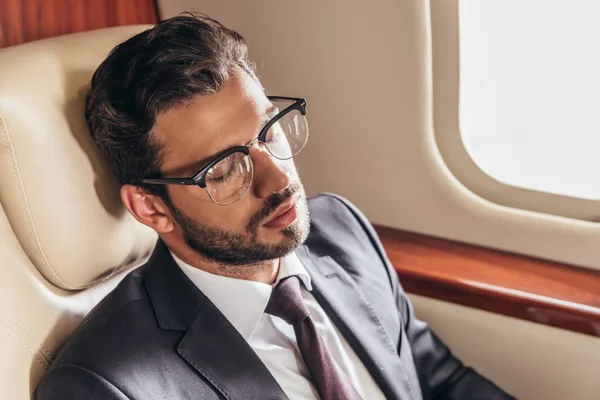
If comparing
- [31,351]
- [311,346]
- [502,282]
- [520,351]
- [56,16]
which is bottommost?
[520,351]

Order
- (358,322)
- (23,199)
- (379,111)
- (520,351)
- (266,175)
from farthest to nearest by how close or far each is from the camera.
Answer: (379,111)
(520,351)
(358,322)
(266,175)
(23,199)

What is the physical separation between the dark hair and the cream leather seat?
45 millimetres

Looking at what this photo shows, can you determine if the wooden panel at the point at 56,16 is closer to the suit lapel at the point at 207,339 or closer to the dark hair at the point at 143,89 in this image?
the dark hair at the point at 143,89

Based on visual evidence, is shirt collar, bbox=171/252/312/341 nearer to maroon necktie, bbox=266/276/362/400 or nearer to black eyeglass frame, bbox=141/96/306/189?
maroon necktie, bbox=266/276/362/400

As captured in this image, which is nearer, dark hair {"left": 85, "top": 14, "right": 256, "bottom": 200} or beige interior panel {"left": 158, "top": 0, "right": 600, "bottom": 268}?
dark hair {"left": 85, "top": 14, "right": 256, "bottom": 200}

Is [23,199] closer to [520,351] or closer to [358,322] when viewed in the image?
[358,322]

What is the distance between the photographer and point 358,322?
1.20m

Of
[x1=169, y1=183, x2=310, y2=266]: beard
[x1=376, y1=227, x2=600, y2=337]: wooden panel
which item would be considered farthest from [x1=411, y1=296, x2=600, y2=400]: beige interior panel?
[x1=169, y1=183, x2=310, y2=266]: beard

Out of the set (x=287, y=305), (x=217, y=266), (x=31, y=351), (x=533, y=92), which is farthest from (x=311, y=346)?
(x=533, y=92)

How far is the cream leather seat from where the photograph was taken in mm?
916

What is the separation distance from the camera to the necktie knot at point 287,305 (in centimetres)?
107

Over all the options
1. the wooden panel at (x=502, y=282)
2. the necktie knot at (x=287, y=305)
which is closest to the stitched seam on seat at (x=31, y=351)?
the necktie knot at (x=287, y=305)

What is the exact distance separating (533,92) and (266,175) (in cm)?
68

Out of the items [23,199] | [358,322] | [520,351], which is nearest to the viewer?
A: [23,199]
